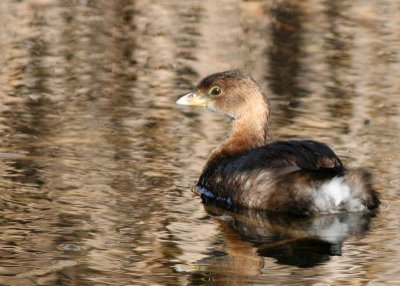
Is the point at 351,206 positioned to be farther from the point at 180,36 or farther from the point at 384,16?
the point at 384,16

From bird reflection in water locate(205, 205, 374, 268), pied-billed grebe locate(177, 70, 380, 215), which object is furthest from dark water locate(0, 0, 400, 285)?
pied-billed grebe locate(177, 70, 380, 215)

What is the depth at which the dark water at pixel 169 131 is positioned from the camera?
25.3 ft

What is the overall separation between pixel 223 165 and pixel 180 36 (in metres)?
6.64

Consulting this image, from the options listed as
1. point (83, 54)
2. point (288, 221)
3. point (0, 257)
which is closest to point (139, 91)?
point (83, 54)

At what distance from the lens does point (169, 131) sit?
1119 cm

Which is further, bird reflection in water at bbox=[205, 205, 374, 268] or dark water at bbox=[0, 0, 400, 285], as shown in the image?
bird reflection in water at bbox=[205, 205, 374, 268]

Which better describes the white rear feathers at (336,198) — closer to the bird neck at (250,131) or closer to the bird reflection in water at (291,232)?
the bird reflection in water at (291,232)

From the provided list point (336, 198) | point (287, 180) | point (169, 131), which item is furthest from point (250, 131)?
point (336, 198)

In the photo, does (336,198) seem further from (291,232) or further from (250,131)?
(250,131)

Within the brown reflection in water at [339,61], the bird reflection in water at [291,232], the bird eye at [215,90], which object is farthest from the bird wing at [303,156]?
the brown reflection in water at [339,61]

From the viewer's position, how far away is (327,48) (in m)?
15.9

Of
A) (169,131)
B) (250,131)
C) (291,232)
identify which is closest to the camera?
(291,232)

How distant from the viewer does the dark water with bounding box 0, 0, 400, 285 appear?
770 cm

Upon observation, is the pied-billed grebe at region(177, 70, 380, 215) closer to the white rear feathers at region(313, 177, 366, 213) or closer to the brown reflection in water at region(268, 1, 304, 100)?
the white rear feathers at region(313, 177, 366, 213)
